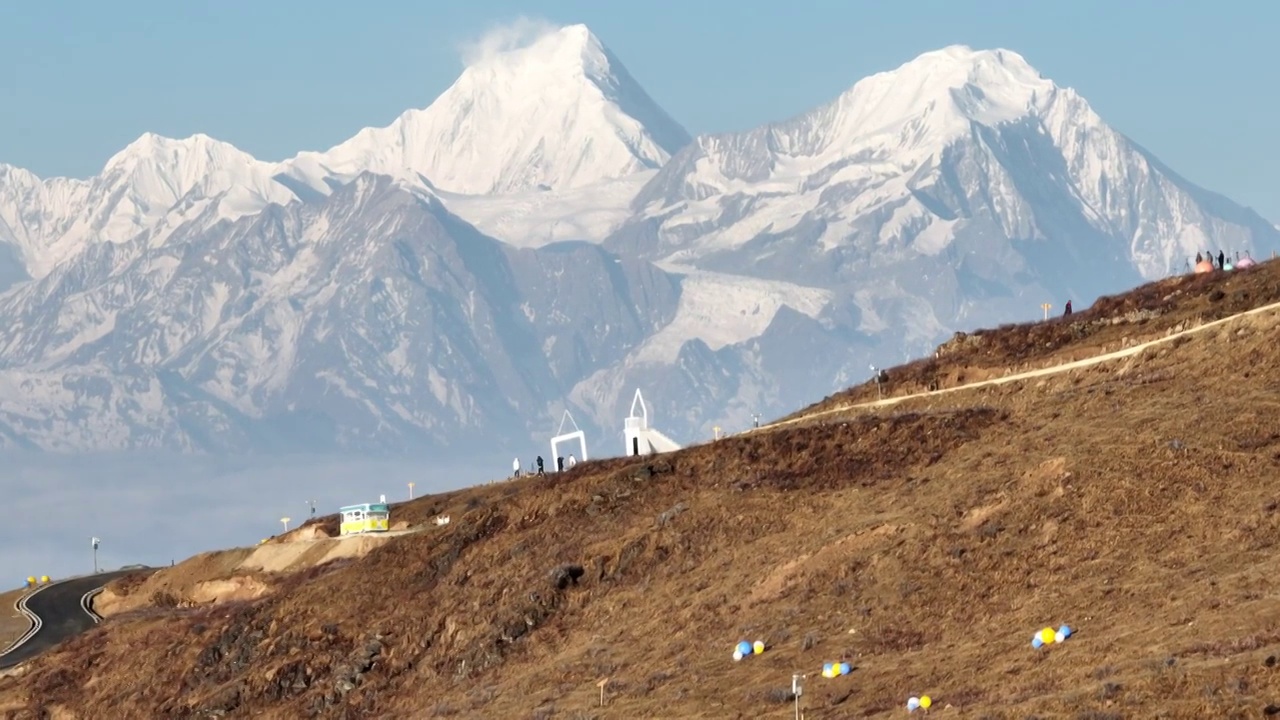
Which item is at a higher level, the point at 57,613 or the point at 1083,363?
the point at 1083,363

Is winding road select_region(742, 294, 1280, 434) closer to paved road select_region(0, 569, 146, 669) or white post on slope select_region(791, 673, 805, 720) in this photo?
white post on slope select_region(791, 673, 805, 720)

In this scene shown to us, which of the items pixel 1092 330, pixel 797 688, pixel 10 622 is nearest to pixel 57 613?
pixel 10 622

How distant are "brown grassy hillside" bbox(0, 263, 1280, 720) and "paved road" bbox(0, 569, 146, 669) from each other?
1086 centimetres

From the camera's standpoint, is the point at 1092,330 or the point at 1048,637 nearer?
the point at 1048,637

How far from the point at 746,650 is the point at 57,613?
74.1 m

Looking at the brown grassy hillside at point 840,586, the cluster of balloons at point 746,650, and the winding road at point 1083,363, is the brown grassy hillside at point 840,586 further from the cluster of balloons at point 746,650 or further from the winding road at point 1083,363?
the winding road at point 1083,363

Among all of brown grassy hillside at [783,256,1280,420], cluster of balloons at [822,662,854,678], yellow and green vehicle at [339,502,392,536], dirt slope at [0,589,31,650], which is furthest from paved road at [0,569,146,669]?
cluster of balloons at [822,662,854,678]

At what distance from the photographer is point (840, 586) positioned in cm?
6819

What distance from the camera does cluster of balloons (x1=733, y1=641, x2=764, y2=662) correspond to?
6406 centimetres

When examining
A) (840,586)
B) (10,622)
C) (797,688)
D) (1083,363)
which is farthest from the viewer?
(10,622)

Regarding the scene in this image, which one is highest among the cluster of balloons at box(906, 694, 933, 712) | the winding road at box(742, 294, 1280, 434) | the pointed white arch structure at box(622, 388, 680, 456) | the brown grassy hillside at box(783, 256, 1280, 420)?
the pointed white arch structure at box(622, 388, 680, 456)

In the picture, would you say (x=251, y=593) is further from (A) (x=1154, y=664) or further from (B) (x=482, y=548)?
(A) (x=1154, y=664)

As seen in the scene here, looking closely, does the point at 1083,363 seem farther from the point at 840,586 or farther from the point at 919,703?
the point at 919,703

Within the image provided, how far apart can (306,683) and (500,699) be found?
14712 millimetres
